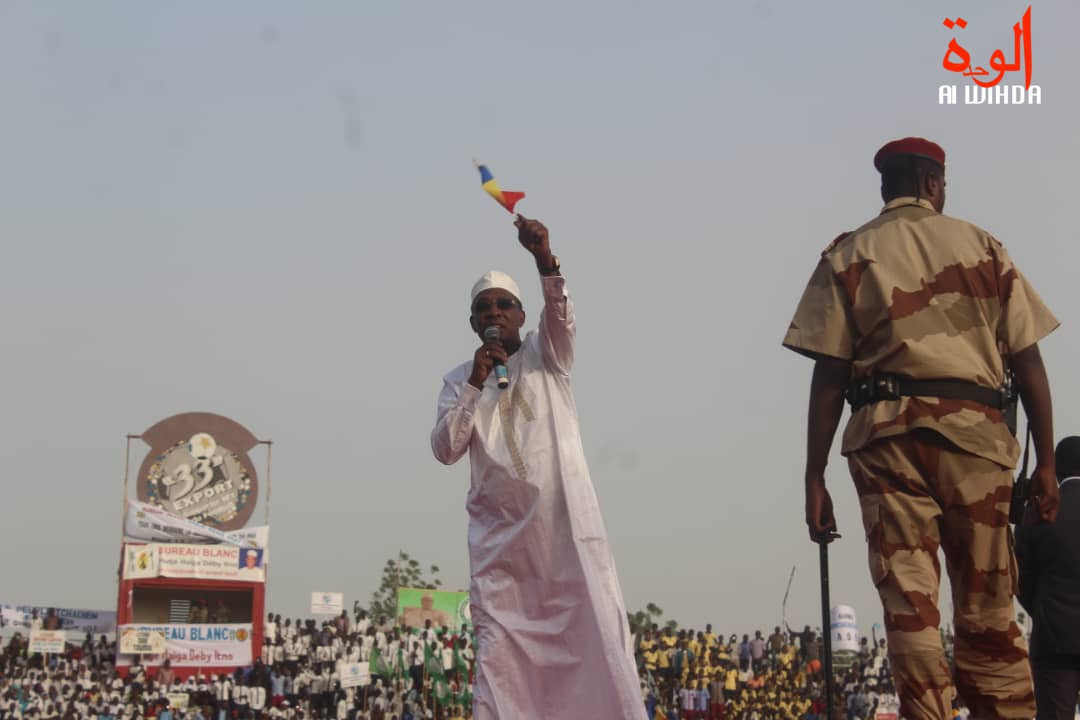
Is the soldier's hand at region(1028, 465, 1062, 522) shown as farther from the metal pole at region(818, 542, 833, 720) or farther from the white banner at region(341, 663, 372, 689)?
the white banner at region(341, 663, 372, 689)

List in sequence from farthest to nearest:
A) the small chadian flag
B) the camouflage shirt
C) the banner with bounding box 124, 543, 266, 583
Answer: the banner with bounding box 124, 543, 266, 583 < the small chadian flag < the camouflage shirt

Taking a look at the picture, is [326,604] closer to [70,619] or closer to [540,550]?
[70,619]

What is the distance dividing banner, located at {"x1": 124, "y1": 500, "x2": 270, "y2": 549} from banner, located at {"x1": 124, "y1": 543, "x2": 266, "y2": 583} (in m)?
0.33

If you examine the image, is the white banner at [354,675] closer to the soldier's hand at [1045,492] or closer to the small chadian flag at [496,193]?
the small chadian flag at [496,193]

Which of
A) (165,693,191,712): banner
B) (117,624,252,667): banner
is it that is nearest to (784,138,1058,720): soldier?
(165,693,191,712): banner

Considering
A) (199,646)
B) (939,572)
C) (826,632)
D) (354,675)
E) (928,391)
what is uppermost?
(928,391)

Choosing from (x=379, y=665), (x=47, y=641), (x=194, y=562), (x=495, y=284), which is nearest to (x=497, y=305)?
(x=495, y=284)

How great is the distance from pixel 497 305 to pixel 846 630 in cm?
2923

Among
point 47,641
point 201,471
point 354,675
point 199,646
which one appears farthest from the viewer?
point 201,471

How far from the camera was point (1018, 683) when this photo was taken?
13.2 feet

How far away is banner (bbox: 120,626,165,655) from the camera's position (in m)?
30.6

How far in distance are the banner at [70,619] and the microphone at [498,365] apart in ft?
91.2

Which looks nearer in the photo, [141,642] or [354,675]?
[354,675]

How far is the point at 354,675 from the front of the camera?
89.7 ft
